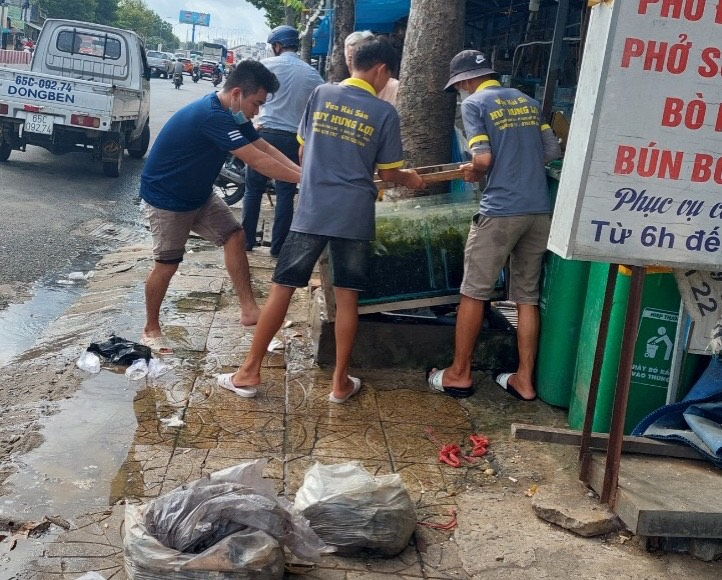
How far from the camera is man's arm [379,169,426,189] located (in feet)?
15.7

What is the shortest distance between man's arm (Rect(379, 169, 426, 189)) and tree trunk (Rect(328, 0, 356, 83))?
26.4ft

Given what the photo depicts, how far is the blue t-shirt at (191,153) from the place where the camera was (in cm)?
517

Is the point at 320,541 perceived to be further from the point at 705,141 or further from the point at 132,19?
the point at 132,19

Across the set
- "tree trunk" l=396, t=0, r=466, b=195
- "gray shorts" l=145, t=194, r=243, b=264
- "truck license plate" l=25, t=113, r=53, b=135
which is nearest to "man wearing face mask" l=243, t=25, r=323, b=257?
"tree trunk" l=396, t=0, r=466, b=195

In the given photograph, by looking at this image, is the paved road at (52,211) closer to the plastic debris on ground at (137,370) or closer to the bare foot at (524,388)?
the plastic debris on ground at (137,370)

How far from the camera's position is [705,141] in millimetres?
3422

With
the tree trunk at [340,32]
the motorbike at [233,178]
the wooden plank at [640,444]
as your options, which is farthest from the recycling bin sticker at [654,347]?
the tree trunk at [340,32]

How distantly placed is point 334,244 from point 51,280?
407 cm

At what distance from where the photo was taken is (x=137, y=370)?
5.14m

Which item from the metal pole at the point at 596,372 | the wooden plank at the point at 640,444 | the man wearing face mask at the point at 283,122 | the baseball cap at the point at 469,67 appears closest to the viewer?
the metal pole at the point at 596,372

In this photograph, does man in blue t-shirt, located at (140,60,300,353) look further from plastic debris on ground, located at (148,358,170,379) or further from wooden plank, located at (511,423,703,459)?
wooden plank, located at (511,423,703,459)

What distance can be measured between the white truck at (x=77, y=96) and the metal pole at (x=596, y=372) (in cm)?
992

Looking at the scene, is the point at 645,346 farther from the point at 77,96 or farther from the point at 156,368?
the point at 77,96

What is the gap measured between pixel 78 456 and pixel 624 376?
93.8 inches
